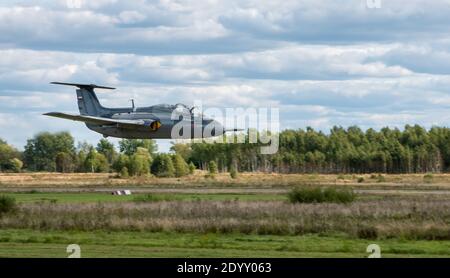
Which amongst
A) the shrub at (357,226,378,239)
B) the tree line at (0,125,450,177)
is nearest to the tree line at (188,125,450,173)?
the tree line at (0,125,450,177)

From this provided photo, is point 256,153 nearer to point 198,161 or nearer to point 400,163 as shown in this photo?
point 198,161

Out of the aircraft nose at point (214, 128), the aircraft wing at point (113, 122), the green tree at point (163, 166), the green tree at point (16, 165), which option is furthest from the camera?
the green tree at point (16, 165)

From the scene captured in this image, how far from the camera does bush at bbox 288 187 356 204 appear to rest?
62.7 m

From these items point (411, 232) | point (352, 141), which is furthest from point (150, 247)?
point (352, 141)

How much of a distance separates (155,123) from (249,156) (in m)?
76.2

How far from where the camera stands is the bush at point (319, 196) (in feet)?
206

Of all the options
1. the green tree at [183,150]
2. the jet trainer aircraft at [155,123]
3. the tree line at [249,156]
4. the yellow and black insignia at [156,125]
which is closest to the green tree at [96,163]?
the tree line at [249,156]

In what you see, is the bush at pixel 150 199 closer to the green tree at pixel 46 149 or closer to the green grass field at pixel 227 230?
the green grass field at pixel 227 230

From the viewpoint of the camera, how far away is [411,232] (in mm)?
41000

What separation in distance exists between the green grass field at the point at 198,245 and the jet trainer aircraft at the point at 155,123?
113 ft

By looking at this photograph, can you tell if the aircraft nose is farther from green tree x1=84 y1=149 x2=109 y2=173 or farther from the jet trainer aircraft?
green tree x1=84 y1=149 x2=109 y2=173

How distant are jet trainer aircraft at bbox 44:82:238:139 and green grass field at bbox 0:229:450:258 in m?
34.5
